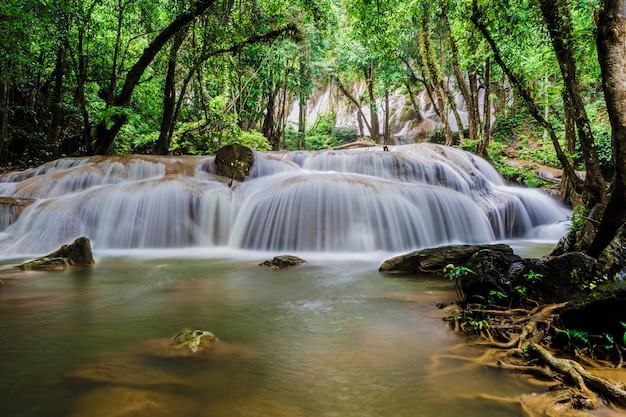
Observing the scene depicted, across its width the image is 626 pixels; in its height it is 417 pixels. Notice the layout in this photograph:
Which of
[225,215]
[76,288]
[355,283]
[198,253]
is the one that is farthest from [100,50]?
[355,283]

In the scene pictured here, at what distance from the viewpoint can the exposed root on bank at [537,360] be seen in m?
1.82

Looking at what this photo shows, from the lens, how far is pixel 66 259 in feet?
19.1

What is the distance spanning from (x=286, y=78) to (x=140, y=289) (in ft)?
57.0

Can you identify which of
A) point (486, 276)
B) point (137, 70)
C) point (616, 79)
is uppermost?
point (137, 70)

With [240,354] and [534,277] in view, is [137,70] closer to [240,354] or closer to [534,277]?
[240,354]

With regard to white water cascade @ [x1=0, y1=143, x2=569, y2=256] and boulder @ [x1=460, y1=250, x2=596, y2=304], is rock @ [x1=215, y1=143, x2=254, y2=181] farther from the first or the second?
boulder @ [x1=460, y1=250, x2=596, y2=304]

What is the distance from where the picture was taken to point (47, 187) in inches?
378

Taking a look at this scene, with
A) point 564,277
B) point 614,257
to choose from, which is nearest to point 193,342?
point 564,277

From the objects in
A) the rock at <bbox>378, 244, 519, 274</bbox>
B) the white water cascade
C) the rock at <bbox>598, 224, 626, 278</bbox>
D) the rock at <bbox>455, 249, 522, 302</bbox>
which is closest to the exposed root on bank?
the rock at <bbox>455, 249, 522, 302</bbox>

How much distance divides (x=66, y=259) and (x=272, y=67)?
15.3 m

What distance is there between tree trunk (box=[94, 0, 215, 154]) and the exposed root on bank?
32.6ft

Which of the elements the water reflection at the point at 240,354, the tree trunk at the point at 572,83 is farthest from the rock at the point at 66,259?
the tree trunk at the point at 572,83

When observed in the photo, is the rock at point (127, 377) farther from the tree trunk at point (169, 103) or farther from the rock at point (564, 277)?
the tree trunk at point (169, 103)

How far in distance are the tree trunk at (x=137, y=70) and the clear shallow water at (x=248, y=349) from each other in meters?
7.75
